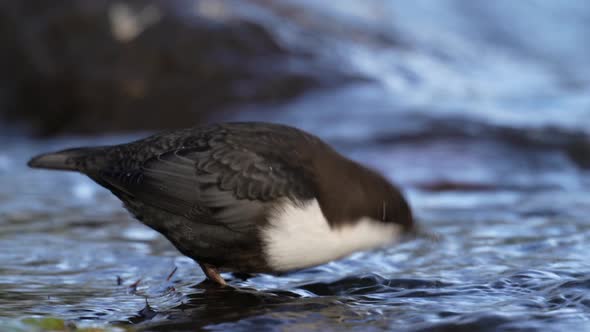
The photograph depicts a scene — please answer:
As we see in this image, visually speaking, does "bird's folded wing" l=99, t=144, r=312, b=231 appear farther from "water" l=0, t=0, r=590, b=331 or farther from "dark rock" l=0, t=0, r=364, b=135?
"dark rock" l=0, t=0, r=364, b=135

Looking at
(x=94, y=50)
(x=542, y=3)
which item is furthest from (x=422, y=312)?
(x=542, y=3)

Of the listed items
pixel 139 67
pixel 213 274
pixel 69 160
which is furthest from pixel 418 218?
pixel 139 67

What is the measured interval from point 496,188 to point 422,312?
11.6 feet

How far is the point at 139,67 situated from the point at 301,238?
6.57 metres

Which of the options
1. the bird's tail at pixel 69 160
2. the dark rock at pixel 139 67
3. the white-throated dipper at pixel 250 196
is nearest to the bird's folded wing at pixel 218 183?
the white-throated dipper at pixel 250 196

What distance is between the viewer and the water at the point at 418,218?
9.16 feet

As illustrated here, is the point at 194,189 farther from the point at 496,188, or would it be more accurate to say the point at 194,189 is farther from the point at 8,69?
the point at 8,69

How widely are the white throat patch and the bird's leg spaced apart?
315 millimetres

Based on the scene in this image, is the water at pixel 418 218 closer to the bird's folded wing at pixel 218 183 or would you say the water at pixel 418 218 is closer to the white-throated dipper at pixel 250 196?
the white-throated dipper at pixel 250 196

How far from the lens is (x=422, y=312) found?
2.74 m

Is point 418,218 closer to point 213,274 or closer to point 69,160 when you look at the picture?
point 213,274

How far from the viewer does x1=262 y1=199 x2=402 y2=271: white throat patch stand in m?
2.99

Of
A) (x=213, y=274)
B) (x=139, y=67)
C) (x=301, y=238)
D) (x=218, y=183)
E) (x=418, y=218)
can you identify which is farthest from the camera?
(x=139, y=67)

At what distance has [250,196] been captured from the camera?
3062 millimetres
